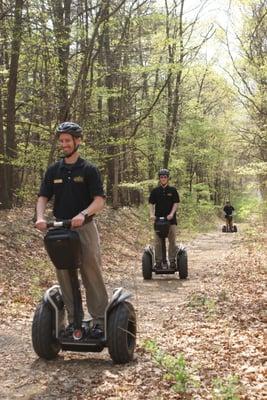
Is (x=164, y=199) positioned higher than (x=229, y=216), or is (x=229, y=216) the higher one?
(x=164, y=199)

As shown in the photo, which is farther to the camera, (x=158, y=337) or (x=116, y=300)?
(x=158, y=337)

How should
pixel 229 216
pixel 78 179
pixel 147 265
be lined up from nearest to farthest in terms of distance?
1. pixel 78 179
2. pixel 147 265
3. pixel 229 216

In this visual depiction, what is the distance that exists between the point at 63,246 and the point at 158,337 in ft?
7.38

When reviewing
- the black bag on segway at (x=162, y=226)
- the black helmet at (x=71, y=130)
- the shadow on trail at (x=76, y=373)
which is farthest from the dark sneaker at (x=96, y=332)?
the black bag on segway at (x=162, y=226)

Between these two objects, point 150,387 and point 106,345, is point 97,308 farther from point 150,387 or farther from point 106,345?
point 150,387

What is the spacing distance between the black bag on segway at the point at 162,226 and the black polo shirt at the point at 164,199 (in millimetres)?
211

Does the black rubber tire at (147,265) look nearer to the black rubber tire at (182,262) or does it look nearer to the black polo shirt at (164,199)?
the black rubber tire at (182,262)

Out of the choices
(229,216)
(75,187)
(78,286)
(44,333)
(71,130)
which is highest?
(71,130)

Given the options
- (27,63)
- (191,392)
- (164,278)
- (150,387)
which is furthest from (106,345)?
(27,63)

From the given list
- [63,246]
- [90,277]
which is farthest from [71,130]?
[90,277]

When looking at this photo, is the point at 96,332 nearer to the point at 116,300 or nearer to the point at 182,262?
the point at 116,300

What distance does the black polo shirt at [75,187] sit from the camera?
5.21 meters

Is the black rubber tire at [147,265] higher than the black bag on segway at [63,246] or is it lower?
lower

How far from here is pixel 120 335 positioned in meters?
5.17
